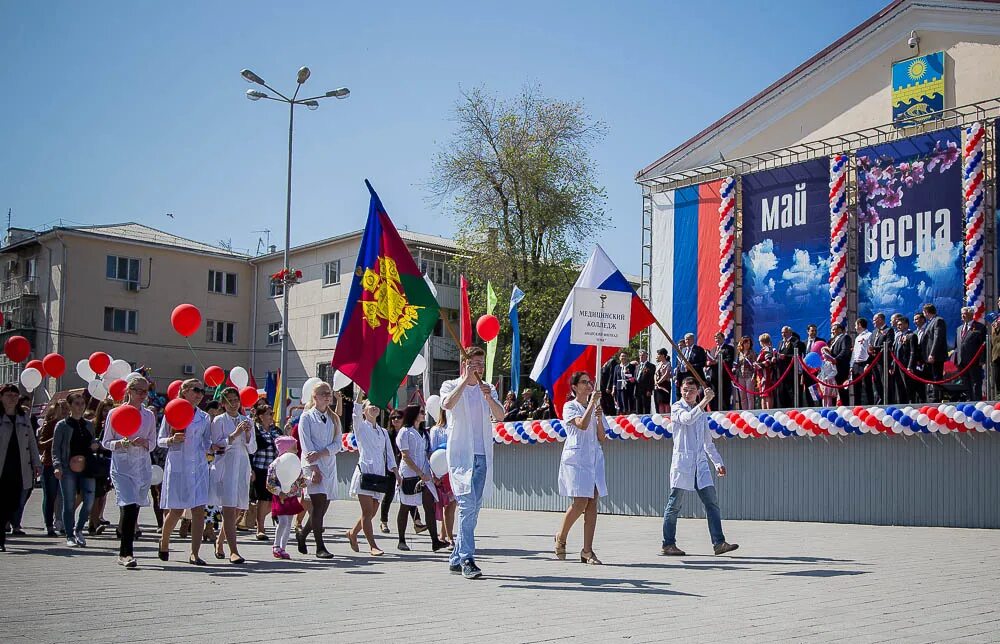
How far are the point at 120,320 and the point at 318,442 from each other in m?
42.3

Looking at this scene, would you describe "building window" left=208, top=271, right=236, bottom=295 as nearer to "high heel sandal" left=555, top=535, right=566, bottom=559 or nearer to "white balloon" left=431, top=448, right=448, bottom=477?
"white balloon" left=431, top=448, right=448, bottom=477

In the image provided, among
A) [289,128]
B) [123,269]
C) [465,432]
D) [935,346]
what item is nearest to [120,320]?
[123,269]

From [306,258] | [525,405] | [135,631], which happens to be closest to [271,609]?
[135,631]

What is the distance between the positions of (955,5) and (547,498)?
13577mm

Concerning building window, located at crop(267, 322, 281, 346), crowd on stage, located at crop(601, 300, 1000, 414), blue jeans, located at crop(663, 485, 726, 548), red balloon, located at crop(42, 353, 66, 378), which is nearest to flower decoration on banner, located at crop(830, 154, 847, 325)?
crowd on stage, located at crop(601, 300, 1000, 414)

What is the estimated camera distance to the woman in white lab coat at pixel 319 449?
11.7 metres

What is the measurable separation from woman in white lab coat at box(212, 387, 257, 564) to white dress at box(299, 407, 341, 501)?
610 mm

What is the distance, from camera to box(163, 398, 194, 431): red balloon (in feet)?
34.9

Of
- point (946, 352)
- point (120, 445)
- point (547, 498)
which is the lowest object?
point (547, 498)

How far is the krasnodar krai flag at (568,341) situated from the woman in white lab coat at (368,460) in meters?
3.27

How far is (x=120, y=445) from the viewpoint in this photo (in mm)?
11266

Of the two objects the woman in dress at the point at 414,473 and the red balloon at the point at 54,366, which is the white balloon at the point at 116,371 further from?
the woman in dress at the point at 414,473

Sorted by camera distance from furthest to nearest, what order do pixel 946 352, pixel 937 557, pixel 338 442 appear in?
pixel 946 352 < pixel 338 442 < pixel 937 557

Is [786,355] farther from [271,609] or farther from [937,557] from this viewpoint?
[271,609]
